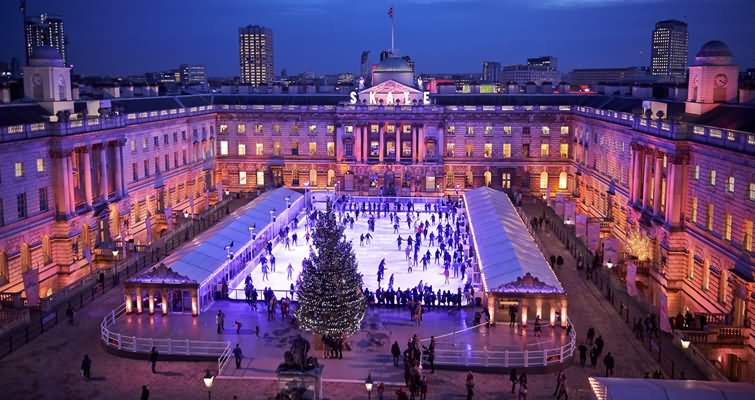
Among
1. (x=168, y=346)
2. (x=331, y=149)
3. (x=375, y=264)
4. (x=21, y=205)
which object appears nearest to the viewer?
(x=168, y=346)

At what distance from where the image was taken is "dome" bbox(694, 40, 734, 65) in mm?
55344

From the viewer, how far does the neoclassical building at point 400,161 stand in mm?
49031

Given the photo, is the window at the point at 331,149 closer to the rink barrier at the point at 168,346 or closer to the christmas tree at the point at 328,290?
the rink barrier at the point at 168,346

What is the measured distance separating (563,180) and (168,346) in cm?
6764

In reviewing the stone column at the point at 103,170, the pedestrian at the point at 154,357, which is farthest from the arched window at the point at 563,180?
the pedestrian at the point at 154,357

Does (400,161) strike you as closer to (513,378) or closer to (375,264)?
(375,264)

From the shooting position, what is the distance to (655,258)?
5625cm

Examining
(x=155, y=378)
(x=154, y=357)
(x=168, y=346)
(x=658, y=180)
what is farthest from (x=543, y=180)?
(x=155, y=378)

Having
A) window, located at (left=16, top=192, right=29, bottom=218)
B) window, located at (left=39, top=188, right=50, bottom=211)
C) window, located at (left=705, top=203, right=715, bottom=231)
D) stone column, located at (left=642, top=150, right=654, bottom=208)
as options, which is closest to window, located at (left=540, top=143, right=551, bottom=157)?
stone column, located at (left=642, top=150, right=654, bottom=208)

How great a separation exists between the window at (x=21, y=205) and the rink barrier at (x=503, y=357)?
32.0 metres

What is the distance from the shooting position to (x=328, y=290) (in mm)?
36875

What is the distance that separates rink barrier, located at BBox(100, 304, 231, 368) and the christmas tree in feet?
15.5

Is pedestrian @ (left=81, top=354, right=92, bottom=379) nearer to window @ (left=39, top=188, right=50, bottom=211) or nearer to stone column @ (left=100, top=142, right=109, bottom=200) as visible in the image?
window @ (left=39, top=188, right=50, bottom=211)

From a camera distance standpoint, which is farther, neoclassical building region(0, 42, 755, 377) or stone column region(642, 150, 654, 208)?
stone column region(642, 150, 654, 208)
